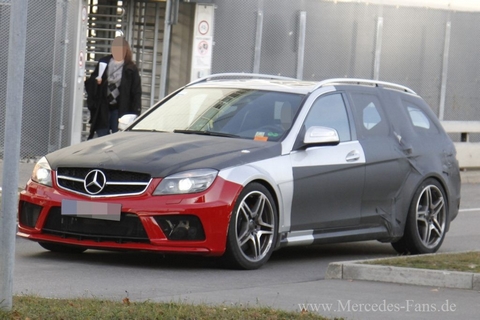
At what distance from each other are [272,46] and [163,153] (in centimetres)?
1133

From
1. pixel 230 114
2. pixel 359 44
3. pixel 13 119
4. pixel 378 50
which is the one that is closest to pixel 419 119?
pixel 230 114

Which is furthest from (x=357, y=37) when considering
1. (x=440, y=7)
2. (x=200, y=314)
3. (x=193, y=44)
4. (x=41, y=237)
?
(x=200, y=314)

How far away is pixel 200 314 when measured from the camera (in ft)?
20.7

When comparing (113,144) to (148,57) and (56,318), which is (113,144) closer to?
(56,318)

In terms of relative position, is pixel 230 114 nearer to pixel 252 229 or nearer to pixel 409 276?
pixel 252 229

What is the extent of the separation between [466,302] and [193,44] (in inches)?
462

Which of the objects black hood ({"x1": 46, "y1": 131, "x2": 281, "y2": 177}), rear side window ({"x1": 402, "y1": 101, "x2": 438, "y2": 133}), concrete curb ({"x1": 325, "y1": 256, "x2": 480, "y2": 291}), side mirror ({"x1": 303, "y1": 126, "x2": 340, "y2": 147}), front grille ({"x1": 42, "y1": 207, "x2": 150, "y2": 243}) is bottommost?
concrete curb ({"x1": 325, "y1": 256, "x2": 480, "y2": 291})

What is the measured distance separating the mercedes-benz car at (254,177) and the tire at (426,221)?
0.01 meters

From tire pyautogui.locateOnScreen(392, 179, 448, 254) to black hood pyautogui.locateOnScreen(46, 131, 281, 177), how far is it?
6.31 ft

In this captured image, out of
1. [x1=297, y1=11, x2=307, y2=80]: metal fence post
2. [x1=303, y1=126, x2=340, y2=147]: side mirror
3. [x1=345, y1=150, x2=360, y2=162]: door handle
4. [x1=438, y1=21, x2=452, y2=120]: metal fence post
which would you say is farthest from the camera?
[x1=438, y1=21, x2=452, y2=120]: metal fence post

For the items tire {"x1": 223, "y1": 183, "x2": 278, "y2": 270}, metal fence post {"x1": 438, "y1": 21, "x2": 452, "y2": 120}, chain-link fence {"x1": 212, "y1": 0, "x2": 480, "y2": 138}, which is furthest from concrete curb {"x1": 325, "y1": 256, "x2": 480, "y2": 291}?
metal fence post {"x1": 438, "y1": 21, "x2": 452, "y2": 120}

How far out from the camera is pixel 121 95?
48.6 feet

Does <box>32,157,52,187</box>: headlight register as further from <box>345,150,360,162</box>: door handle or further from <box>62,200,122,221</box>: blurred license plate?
<box>345,150,360,162</box>: door handle

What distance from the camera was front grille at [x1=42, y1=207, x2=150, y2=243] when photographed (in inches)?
346
